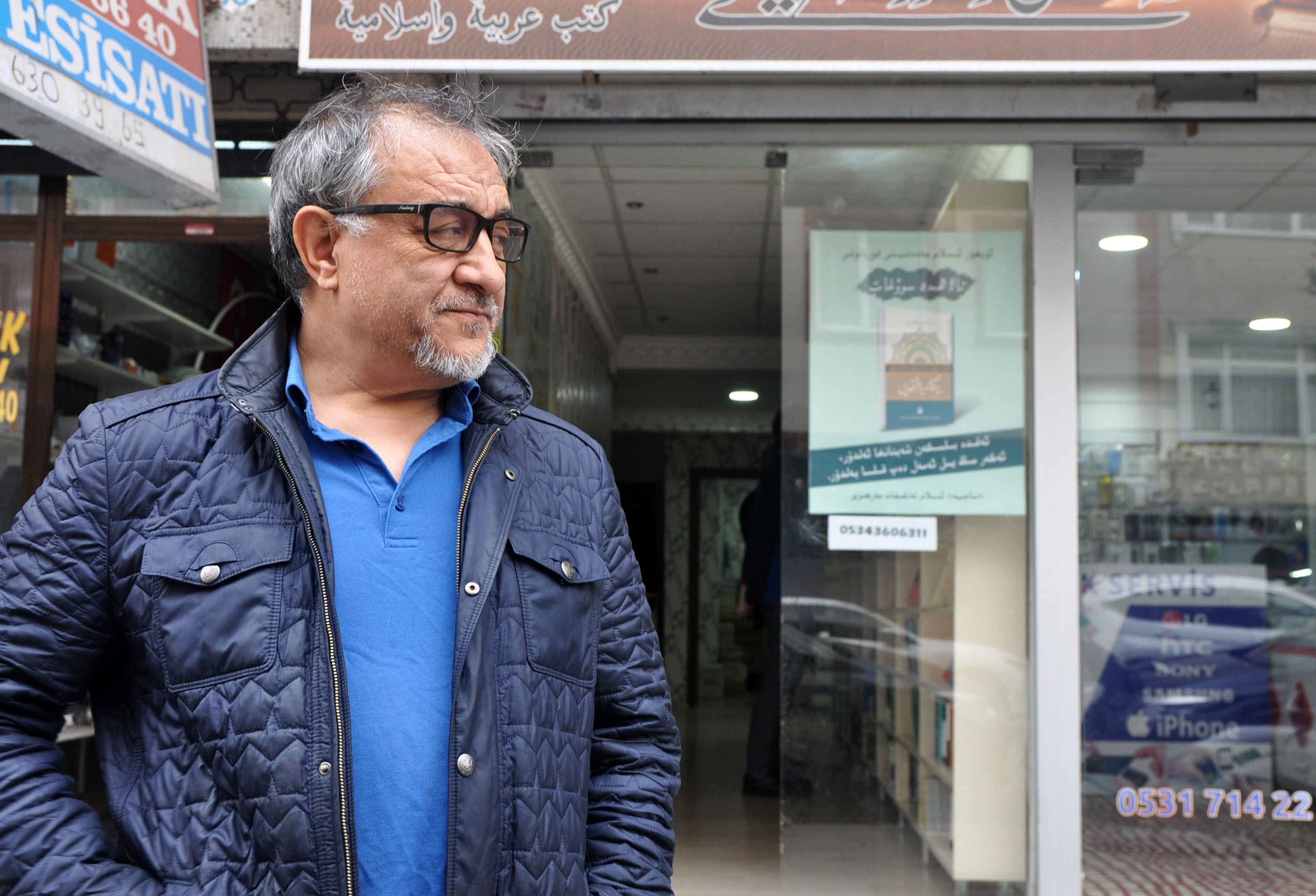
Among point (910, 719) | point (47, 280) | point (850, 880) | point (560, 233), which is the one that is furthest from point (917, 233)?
point (47, 280)

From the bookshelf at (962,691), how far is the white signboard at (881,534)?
26 mm

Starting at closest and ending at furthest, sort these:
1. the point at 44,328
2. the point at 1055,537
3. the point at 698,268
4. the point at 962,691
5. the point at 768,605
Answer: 1. the point at 1055,537
2. the point at 962,691
3. the point at 44,328
4. the point at 768,605
5. the point at 698,268

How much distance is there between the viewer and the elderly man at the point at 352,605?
3.65 ft

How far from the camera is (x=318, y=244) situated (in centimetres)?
135

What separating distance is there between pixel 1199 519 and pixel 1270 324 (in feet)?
2.14

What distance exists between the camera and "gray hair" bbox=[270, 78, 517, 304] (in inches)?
51.4

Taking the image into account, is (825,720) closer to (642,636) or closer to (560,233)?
(642,636)

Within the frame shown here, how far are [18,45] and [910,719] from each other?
2.86 meters

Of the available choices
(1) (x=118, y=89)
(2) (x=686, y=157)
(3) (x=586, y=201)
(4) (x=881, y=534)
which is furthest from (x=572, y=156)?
(4) (x=881, y=534)

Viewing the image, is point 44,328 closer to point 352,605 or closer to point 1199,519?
point 352,605

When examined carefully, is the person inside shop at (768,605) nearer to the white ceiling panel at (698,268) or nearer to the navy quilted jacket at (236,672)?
the white ceiling panel at (698,268)

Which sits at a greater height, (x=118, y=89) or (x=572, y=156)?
(x=572, y=156)

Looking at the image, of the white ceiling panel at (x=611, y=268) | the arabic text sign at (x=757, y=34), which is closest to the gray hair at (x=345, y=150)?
the arabic text sign at (x=757, y=34)

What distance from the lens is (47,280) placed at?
147 inches
